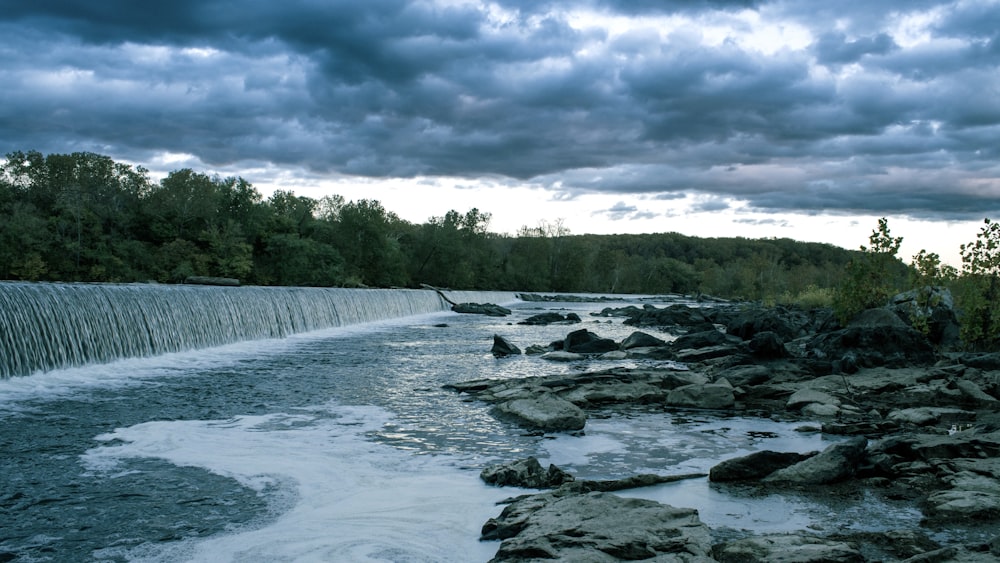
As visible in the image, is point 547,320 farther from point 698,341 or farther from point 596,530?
point 596,530

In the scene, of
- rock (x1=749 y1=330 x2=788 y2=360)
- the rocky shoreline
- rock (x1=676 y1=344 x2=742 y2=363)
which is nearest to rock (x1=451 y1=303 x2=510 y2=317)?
the rocky shoreline

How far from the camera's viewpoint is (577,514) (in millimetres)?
4715

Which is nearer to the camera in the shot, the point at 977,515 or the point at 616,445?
the point at 977,515

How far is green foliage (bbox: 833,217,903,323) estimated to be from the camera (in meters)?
19.5

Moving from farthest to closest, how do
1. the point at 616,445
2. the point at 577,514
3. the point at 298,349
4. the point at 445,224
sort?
the point at 445,224, the point at 298,349, the point at 616,445, the point at 577,514

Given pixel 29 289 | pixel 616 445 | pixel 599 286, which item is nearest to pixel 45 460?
pixel 616 445

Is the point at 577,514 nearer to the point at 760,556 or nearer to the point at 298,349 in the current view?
the point at 760,556

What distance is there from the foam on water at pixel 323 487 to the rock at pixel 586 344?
10.7 meters

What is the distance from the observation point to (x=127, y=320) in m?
15.2

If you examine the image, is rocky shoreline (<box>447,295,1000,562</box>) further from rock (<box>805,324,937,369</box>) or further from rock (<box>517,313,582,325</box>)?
rock (<box>517,313,582,325</box>)

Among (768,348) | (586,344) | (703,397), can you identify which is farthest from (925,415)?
(586,344)

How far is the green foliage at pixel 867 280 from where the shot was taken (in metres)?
19.5

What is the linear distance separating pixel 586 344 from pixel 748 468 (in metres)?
13.4

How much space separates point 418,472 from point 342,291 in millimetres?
25214
